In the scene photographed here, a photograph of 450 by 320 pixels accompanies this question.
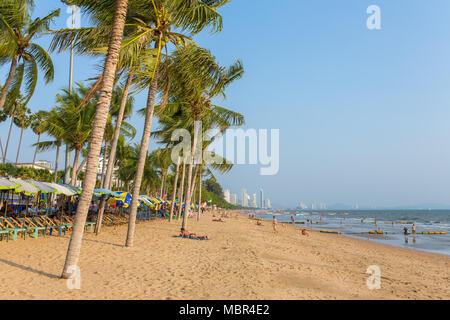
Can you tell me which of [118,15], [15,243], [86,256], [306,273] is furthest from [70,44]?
[306,273]

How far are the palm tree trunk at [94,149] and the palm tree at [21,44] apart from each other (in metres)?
4.42

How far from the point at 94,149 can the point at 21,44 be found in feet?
30.6

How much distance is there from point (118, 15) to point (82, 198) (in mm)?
4296


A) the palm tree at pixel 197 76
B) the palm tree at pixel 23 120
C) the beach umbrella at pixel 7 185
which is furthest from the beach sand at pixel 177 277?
the palm tree at pixel 23 120

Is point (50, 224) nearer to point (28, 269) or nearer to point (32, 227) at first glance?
point (32, 227)

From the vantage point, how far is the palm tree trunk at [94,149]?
18.7 feet

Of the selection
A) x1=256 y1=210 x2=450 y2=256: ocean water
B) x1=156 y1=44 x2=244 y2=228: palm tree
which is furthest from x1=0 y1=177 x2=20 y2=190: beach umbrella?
x1=256 y1=210 x2=450 y2=256: ocean water

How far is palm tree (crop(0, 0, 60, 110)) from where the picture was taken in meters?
10.1

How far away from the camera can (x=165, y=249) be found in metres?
9.91

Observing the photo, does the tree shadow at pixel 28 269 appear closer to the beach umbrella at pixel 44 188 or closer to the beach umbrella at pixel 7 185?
the beach umbrella at pixel 7 185

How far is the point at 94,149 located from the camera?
5.92 m

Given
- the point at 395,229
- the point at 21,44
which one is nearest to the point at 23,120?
the point at 21,44

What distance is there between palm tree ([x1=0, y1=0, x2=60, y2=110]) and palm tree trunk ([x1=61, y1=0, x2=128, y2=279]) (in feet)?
14.5
